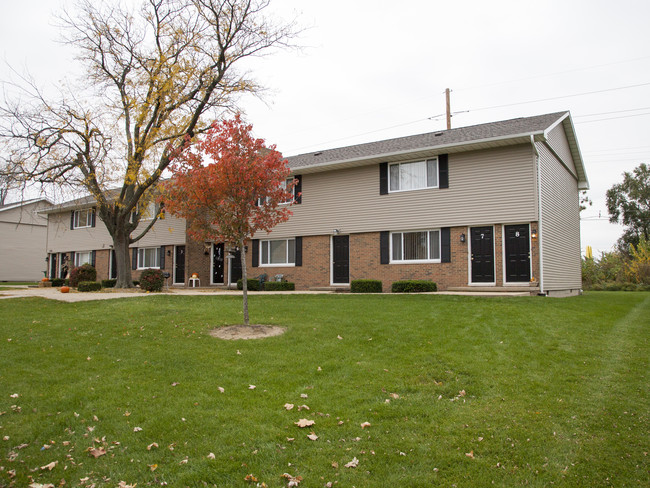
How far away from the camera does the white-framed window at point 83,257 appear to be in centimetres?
2875

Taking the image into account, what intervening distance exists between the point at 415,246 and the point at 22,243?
3232 cm

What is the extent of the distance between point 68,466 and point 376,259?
1438 cm

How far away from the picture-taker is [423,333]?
765 cm

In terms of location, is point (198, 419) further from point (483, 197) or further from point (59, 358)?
point (483, 197)

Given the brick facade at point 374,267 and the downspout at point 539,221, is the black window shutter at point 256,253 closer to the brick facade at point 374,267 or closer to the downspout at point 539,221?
the brick facade at point 374,267

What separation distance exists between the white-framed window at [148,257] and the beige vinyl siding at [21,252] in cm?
1418

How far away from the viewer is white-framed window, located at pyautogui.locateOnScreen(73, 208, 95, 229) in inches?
1132

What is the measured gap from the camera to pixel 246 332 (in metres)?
7.92

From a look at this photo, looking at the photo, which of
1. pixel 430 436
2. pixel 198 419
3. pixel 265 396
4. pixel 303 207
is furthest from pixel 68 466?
pixel 303 207

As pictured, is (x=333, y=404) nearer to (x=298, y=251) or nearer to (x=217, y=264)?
(x=298, y=251)

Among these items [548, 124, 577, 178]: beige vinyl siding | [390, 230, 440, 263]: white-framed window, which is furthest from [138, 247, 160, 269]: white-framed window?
[548, 124, 577, 178]: beige vinyl siding

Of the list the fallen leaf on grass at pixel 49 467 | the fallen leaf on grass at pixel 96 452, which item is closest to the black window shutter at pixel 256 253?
the fallen leaf on grass at pixel 96 452

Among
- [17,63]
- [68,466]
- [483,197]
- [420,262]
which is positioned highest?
A: [17,63]

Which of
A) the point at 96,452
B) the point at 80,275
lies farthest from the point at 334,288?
the point at 80,275
